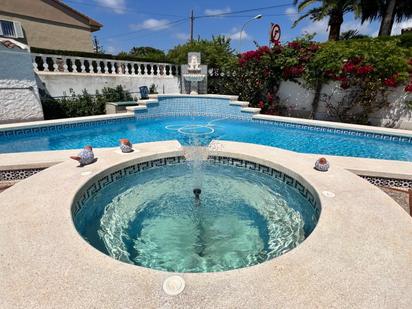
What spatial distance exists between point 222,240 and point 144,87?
510 inches

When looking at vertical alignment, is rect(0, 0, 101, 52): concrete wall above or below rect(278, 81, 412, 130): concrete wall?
above

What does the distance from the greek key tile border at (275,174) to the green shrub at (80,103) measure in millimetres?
8826

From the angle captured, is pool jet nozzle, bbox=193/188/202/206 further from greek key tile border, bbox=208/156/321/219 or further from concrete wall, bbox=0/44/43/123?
concrete wall, bbox=0/44/43/123

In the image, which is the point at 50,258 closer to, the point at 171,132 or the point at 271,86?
the point at 171,132

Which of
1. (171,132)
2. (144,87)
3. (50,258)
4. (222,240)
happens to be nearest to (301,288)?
(222,240)

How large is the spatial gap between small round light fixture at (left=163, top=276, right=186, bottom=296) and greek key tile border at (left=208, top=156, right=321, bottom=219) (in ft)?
8.02

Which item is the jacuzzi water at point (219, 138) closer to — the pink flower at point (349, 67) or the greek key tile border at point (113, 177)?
the greek key tile border at point (113, 177)

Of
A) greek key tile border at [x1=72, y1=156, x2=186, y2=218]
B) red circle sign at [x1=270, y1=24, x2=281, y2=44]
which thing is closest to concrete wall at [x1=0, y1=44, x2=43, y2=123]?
greek key tile border at [x1=72, y1=156, x2=186, y2=218]

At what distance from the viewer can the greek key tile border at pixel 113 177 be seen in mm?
3830

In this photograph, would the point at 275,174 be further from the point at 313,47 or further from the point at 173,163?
the point at 313,47

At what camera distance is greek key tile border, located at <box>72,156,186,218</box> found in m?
3.83

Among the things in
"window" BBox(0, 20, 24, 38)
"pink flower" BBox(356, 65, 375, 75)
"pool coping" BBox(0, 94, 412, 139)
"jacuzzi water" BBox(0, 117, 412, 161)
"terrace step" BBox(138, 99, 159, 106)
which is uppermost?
"window" BBox(0, 20, 24, 38)

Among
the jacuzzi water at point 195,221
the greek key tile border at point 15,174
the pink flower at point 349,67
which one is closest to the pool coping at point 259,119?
the pink flower at point 349,67

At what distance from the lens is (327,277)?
2.17 meters
